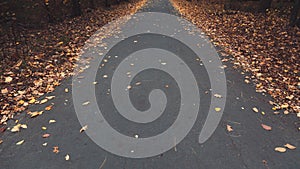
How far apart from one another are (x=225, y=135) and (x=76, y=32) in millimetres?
8456

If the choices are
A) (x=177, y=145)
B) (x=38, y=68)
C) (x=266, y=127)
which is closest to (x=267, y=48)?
(x=266, y=127)

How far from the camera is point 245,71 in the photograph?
244 inches

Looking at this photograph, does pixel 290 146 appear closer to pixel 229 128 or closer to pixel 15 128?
pixel 229 128

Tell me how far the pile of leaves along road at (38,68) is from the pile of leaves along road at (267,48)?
4.97m

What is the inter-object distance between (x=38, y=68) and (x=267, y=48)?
741 cm

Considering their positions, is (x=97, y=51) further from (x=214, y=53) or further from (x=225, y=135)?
(x=225, y=135)

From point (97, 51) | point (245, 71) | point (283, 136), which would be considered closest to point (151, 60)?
point (97, 51)

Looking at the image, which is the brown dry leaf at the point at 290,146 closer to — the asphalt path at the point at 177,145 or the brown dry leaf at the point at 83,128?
the asphalt path at the point at 177,145

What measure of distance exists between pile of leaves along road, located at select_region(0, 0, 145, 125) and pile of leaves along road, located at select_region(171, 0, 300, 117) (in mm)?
4970

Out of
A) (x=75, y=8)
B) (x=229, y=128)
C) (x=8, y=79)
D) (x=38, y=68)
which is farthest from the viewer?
(x=75, y=8)

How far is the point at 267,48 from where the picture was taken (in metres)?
7.96

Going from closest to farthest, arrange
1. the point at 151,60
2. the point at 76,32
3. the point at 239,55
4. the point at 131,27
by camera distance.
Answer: the point at 151,60, the point at 239,55, the point at 76,32, the point at 131,27

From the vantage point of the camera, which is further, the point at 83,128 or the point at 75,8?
the point at 75,8

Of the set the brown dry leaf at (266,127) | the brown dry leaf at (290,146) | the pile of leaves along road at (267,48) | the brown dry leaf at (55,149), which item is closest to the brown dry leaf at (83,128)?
the brown dry leaf at (55,149)
